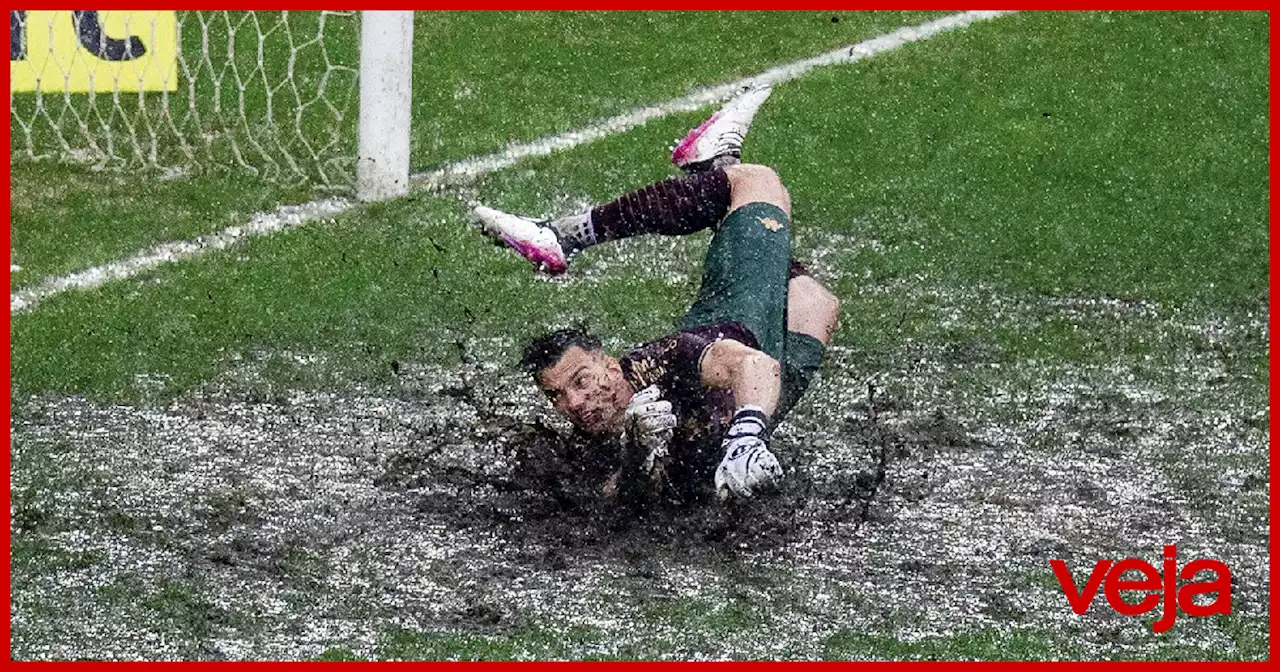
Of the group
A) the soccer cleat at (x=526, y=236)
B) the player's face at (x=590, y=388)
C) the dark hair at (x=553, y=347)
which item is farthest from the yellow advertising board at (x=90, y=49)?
the player's face at (x=590, y=388)

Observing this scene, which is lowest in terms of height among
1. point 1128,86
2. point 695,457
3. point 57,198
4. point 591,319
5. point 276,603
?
point 276,603

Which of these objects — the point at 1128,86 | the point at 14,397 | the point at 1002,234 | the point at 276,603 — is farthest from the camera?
the point at 1128,86

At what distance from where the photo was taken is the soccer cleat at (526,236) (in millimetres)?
9758

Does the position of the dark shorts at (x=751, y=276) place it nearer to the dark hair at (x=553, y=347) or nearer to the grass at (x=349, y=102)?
the dark hair at (x=553, y=347)

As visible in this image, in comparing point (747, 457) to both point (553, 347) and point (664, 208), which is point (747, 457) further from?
point (664, 208)

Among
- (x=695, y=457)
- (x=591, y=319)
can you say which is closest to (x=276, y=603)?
(x=695, y=457)

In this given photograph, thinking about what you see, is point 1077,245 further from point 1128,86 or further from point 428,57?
point 428,57

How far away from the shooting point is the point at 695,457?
9727 mm

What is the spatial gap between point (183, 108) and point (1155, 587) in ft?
21.7

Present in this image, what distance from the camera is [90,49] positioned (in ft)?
42.2

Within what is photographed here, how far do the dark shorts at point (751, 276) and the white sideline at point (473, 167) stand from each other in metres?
3.17

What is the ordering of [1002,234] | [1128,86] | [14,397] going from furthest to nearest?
[1128,86] → [1002,234] → [14,397]

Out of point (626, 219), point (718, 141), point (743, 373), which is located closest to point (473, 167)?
point (718, 141)

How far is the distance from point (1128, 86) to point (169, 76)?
5585mm
